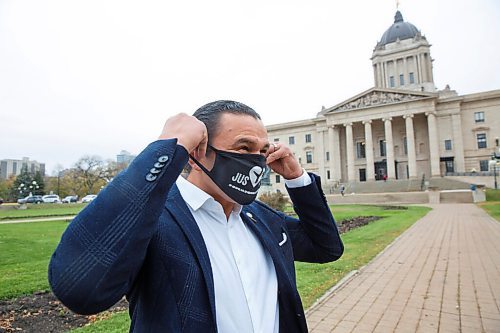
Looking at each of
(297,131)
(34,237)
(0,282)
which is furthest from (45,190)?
(0,282)

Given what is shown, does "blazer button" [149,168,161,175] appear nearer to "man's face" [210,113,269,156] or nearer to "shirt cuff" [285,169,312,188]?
"man's face" [210,113,269,156]

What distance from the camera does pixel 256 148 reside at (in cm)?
182

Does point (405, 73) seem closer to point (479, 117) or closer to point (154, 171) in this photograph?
point (479, 117)

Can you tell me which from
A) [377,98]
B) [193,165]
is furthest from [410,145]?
[193,165]

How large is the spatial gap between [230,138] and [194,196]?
367mm

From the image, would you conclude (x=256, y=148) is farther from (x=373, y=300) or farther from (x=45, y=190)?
(x=45, y=190)

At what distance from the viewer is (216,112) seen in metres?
1.77

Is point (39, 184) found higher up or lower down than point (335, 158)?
lower down

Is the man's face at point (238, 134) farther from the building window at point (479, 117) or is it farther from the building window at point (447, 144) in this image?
the building window at point (479, 117)

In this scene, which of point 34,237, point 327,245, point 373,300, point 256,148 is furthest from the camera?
point 34,237

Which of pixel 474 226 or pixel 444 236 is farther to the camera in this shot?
pixel 474 226

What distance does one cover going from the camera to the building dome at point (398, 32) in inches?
3019

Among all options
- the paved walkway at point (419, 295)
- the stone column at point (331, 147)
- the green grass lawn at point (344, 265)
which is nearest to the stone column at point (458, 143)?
the stone column at point (331, 147)

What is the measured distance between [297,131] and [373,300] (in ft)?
217
